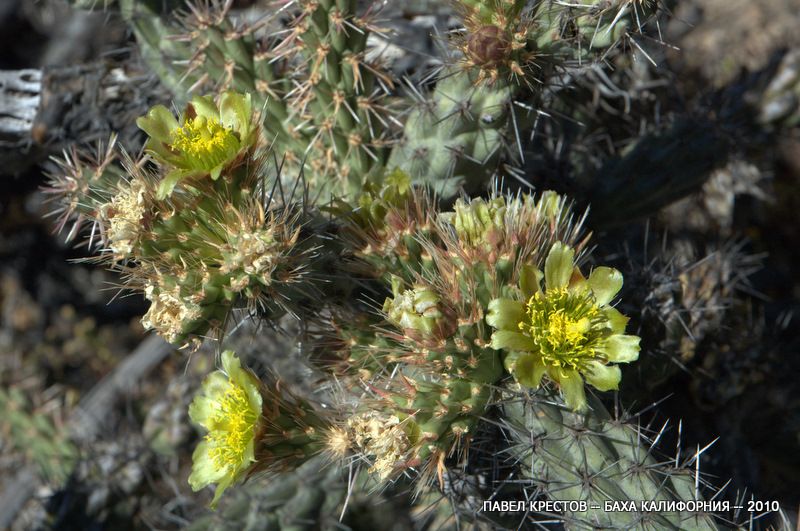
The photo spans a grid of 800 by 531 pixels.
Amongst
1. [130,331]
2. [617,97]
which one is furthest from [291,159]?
[130,331]

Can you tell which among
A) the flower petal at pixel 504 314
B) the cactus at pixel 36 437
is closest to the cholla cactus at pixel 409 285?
the flower petal at pixel 504 314

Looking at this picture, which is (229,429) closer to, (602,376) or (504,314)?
(504,314)

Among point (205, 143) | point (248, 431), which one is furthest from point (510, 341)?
point (205, 143)

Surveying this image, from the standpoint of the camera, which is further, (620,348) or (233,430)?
(233,430)

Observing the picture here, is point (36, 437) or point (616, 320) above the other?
point (616, 320)

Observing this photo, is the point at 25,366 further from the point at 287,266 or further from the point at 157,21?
the point at 287,266

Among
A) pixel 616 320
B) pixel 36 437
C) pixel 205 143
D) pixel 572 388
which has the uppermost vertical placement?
pixel 205 143

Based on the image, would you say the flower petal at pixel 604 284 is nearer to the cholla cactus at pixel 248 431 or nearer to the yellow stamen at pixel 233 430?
the cholla cactus at pixel 248 431

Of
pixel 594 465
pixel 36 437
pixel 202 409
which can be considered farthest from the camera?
pixel 36 437
